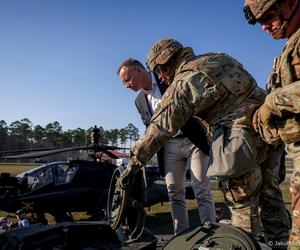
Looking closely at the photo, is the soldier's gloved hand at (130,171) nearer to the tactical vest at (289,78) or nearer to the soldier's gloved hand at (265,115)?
the soldier's gloved hand at (265,115)

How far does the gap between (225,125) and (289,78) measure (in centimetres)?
86

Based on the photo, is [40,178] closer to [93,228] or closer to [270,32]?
[93,228]

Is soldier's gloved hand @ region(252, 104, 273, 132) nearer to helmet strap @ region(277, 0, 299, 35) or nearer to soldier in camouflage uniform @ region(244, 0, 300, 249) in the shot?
soldier in camouflage uniform @ region(244, 0, 300, 249)

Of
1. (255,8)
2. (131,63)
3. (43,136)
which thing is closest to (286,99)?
(255,8)

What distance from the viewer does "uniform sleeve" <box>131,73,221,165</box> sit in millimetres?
2672

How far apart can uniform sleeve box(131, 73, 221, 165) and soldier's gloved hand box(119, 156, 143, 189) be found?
3 centimetres

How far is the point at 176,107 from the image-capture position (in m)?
2.68

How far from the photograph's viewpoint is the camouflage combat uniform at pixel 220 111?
2684 millimetres

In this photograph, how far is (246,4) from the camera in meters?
2.30

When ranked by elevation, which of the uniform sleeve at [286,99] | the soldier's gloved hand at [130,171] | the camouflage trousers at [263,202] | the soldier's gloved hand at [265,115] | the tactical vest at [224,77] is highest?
the tactical vest at [224,77]

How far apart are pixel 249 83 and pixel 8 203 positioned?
6574mm

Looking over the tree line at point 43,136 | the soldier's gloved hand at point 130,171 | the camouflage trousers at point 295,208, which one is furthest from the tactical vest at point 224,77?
the tree line at point 43,136

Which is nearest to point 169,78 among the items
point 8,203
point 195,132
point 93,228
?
point 195,132

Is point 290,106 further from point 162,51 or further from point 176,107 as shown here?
point 162,51
